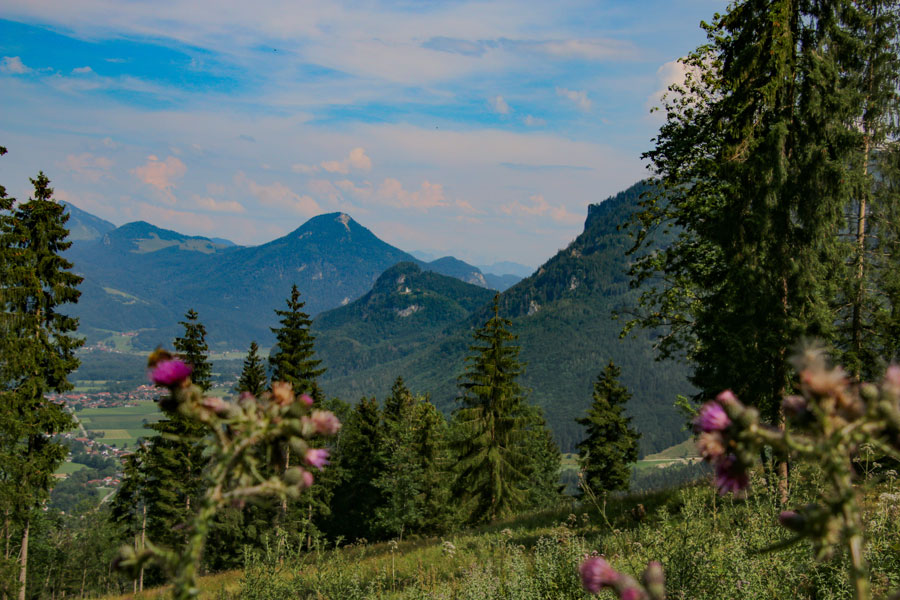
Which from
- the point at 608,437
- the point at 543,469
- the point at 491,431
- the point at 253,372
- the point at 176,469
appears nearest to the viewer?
the point at 491,431

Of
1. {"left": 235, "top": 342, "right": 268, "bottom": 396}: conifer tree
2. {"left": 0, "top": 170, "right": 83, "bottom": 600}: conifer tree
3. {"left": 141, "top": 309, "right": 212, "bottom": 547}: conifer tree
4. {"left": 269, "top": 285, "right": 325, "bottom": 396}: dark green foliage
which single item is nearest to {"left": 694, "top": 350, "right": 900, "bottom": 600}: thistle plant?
{"left": 0, "top": 170, "right": 83, "bottom": 600}: conifer tree

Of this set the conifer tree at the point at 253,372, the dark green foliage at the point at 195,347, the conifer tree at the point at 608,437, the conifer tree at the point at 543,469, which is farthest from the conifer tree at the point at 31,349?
the conifer tree at the point at 543,469

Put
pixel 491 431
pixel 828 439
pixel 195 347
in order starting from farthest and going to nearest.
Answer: pixel 195 347, pixel 491 431, pixel 828 439

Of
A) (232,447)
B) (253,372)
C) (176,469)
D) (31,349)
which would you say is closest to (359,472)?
→ (253,372)

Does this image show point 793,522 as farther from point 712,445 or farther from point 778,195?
point 778,195

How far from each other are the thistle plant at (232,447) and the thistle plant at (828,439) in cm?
100

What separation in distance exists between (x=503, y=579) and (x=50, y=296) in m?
20.7

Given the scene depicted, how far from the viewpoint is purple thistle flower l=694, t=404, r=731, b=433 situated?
1.44 meters

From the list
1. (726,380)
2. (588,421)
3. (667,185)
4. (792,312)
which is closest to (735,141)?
(667,185)

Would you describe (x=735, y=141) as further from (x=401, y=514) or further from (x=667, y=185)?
(x=401, y=514)

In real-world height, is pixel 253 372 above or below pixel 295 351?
below

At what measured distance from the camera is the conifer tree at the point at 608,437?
3707 cm

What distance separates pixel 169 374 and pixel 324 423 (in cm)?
48

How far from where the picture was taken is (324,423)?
1.71 metres
